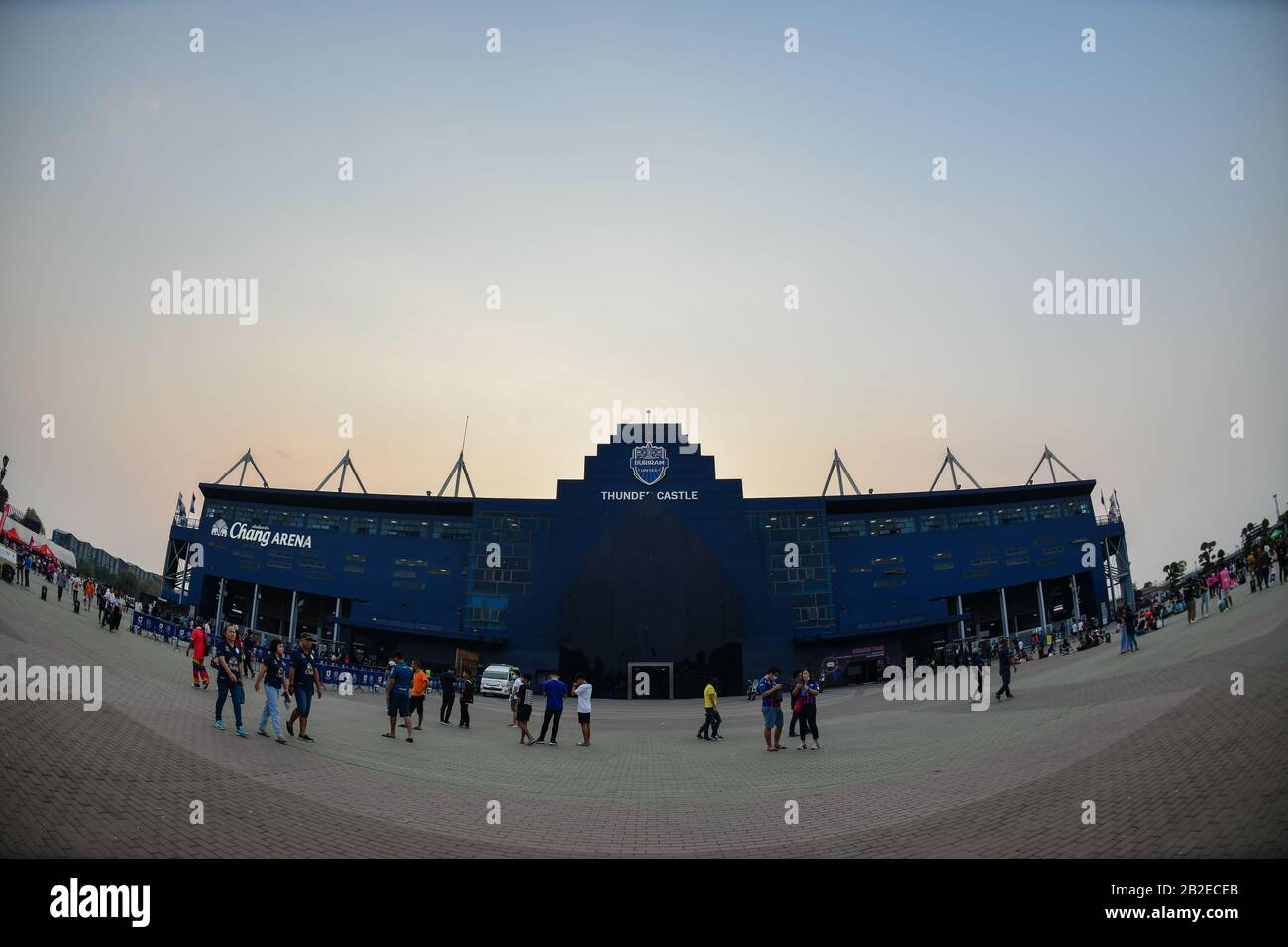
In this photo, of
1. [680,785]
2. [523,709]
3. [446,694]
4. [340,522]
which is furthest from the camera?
[340,522]

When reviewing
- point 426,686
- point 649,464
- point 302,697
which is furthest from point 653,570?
point 302,697

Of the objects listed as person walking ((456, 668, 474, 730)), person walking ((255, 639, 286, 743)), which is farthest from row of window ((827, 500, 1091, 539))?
person walking ((255, 639, 286, 743))

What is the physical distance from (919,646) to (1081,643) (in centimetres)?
1837

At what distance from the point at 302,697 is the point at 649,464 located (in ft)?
149

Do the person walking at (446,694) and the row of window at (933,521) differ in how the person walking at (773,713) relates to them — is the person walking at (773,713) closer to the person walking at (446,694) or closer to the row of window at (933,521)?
the person walking at (446,694)

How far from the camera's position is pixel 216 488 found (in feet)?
226

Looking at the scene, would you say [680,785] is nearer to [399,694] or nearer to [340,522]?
[399,694]

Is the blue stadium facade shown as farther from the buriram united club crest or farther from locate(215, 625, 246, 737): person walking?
locate(215, 625, 246, 737): person walking

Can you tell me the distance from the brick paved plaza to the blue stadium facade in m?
30.8

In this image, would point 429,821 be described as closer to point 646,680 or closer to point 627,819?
point 627,819

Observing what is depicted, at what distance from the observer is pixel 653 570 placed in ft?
151
